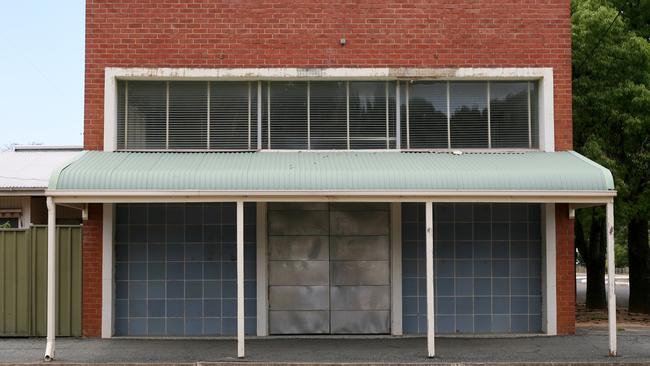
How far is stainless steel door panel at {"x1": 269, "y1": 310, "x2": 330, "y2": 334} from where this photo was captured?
613 inches

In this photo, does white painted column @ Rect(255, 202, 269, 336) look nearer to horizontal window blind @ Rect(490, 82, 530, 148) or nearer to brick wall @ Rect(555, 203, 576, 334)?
horizontal window blind @ Rect(490, 82, 530, 148)

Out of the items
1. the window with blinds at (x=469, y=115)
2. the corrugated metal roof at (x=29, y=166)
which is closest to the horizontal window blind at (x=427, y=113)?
the window with blinds at (x=469, y=115)

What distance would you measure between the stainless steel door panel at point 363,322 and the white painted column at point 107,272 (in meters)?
3.82

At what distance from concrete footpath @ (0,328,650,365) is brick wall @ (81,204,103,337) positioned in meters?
0.33

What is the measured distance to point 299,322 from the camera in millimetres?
15602

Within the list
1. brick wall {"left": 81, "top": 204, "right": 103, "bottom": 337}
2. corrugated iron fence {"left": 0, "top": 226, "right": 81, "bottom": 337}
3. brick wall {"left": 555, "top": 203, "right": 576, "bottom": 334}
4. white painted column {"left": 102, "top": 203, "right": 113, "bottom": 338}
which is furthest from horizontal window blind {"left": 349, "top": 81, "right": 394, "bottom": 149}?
corrugated iron fence {"left": 0, "top": 226, "right": 81, "bottom": 337}

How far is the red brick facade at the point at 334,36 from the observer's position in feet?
51.1

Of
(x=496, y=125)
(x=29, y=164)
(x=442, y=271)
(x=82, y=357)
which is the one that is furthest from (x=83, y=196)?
(x=29, y=164)

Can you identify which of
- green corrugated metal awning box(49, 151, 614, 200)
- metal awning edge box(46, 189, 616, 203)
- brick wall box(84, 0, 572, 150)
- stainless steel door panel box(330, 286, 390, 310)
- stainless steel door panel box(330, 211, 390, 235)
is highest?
brick wall box(84, 0, 572, 150)

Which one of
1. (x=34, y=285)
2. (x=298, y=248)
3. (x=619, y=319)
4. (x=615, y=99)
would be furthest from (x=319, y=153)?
(x=619, y=319)

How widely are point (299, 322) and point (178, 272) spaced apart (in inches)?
89.4

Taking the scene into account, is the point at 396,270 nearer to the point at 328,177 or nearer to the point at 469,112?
the point at 328,177

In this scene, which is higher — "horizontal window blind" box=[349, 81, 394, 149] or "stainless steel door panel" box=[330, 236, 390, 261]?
"horizontal window blind" box=[349, 81, 394, 149]

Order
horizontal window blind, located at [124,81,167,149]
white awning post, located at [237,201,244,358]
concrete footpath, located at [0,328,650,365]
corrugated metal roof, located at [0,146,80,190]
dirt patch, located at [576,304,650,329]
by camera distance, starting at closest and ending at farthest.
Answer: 1. concrete footpath, located at [0,328,650,365]
2. white awning post, located at [237,201,244,358]
3. horizontal window blind, located at [124,81,167,149]
4. dirt patch, located at [576,304,650,329]
5. corrugated metal roof, located at [0,146,80,190]
